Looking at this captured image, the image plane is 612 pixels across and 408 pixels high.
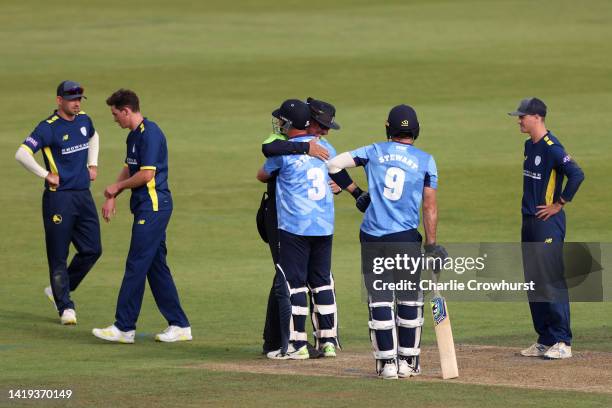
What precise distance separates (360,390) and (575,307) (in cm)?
505

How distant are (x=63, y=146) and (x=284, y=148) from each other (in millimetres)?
3385

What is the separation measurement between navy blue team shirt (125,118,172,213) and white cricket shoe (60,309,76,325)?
1615 mm

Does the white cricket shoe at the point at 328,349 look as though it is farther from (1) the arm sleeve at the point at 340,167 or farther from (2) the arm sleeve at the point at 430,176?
(2) the arm sleeve at the point at 430,176

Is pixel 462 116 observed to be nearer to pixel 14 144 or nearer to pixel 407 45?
pixel 14 144

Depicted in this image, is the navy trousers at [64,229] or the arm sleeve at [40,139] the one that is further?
the navy trousers at [64,229]

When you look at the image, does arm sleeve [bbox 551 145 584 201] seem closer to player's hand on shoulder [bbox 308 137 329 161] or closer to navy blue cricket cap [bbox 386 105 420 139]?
navy blue cricket cap [bbox 386 105 420 139]

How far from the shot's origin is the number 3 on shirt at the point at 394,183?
10750 mm

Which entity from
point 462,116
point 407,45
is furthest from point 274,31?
point 462,116

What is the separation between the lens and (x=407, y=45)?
128 ft

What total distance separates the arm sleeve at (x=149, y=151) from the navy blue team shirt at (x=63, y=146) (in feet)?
5.54

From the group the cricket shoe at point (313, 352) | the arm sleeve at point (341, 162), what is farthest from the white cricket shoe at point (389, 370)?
the arm sleeve at point (341, 162)

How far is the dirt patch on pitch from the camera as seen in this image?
34.4 feet

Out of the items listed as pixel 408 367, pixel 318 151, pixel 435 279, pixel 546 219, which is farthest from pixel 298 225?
pixel 546 219

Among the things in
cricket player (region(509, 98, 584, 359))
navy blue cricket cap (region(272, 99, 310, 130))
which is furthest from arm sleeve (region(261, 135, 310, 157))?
cricket player (region(509, 98, 584, 359))
